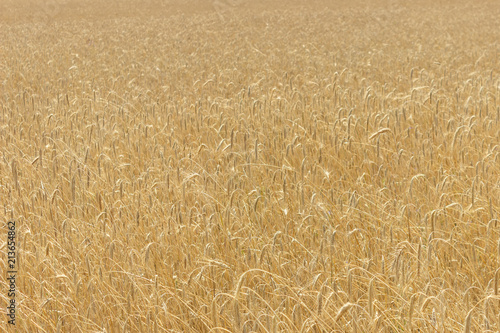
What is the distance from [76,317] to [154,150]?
1.77 m

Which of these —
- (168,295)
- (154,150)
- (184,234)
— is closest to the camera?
(168,295)

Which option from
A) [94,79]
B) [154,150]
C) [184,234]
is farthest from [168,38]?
[184,234]

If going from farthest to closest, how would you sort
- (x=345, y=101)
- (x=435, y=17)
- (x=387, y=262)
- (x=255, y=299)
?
(x=435, y=17), (x=345, y=101), (x=387, y=262), (x=255, y=299)

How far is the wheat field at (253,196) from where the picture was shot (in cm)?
175

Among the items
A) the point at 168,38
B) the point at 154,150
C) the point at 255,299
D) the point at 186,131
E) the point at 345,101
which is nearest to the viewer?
the point at 255,299

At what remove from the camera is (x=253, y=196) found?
279 cm

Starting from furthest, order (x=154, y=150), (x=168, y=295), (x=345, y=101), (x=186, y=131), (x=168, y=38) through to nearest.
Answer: (x=168, y=38) < (x=345, y=101) < (x=186, y=131) < (x=154, y=150) < (x=168, y=295)

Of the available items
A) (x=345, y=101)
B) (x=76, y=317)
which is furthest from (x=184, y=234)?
(x=345, y=101)

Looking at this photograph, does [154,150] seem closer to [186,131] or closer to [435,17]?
[186,131]

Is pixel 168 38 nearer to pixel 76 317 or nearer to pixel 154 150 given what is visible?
pixel 154 150

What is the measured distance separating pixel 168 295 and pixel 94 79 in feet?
16.3

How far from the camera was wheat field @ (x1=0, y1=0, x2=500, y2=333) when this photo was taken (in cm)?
175

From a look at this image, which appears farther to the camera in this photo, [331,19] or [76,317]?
[331,19]

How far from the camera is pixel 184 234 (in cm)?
230
